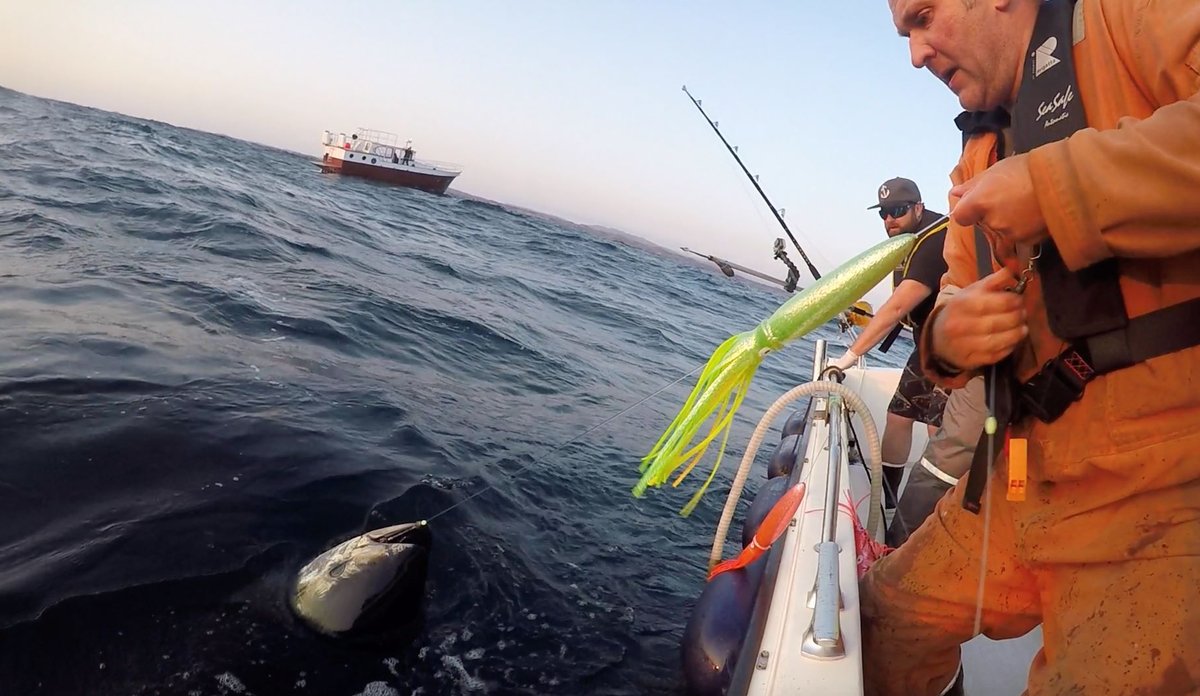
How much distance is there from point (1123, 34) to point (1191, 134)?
0.45 m

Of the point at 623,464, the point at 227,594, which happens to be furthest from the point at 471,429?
the point at 227,594

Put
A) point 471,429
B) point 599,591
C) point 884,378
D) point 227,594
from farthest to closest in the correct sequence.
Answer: point 884,378 < point 471,429 < point 599,591 < point 227,594

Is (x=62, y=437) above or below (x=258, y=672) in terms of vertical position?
above

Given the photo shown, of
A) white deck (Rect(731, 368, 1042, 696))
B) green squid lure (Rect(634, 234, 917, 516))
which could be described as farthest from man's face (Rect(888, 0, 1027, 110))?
white deck (Rect(731, 368, 1042, 696))

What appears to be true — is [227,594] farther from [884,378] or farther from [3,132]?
[3,132]

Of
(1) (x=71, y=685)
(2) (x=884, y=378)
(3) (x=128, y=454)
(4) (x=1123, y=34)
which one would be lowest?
(1) (x=71, y=685)

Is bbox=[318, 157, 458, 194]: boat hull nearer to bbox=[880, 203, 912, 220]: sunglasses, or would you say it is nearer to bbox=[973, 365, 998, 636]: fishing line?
bbox=[880, 203, 912, 220]: sunglasses

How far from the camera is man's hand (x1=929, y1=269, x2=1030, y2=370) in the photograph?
157 cm

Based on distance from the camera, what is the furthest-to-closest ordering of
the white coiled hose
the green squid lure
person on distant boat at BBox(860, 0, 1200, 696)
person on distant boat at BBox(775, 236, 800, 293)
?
person on distant boat at BBox(775, 236, 800, 293) → the white coiled hose → the green squid lure → person on distant boat at BBox(860, 0, 1200, 696)

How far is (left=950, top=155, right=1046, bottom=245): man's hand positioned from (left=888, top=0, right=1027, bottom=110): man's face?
525 millimetres

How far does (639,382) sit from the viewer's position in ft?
32.7

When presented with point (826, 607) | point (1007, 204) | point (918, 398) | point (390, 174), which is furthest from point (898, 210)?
point (390, 174)

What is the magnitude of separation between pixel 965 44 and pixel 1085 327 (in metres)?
0.81

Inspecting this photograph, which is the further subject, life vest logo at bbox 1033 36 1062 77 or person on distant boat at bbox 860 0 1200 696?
life vest logo at bbox 1033 36 1062 77
